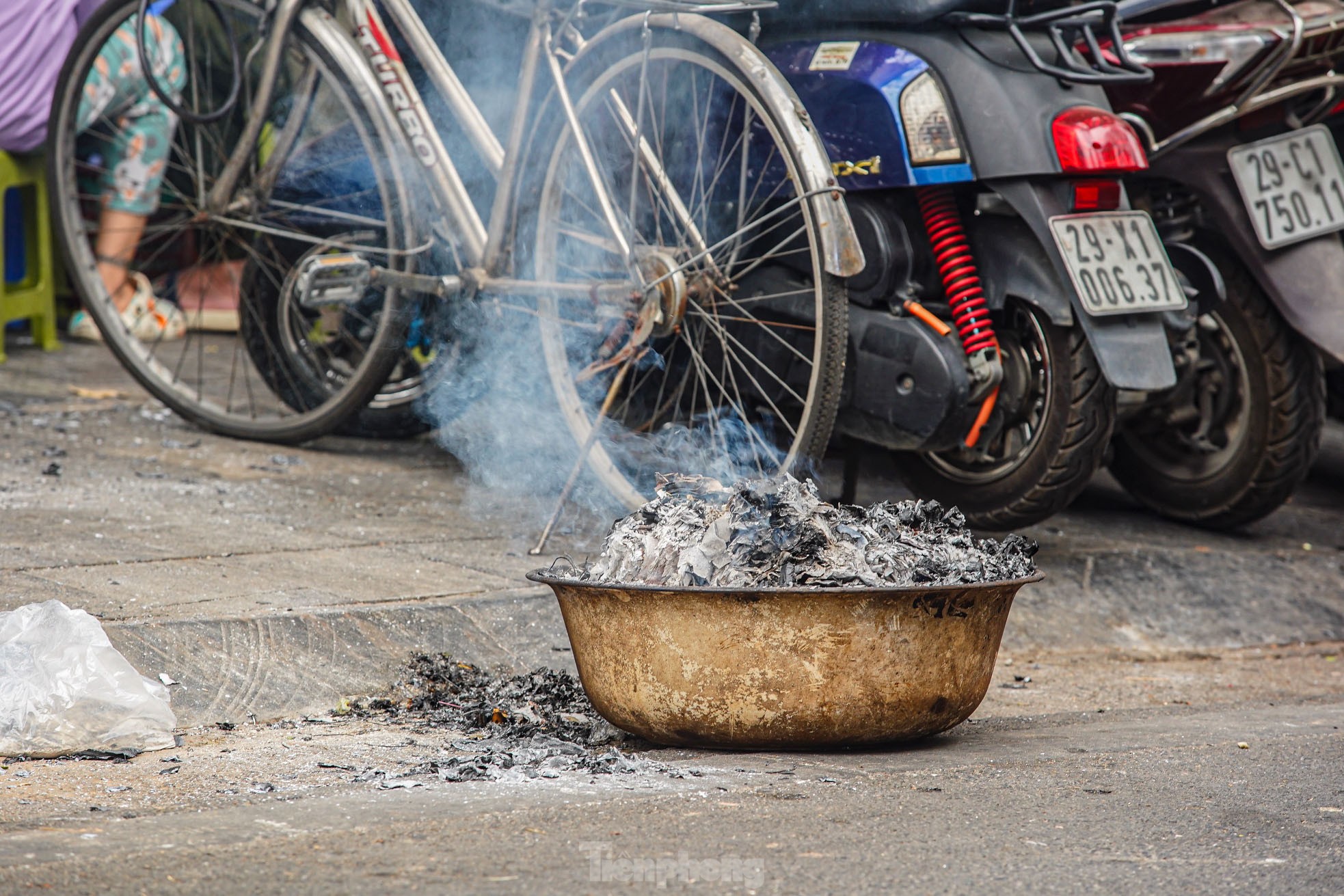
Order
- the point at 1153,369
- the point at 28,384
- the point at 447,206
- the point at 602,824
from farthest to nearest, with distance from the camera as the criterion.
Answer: the point at 28,384, the point at 447,206, the point at 1153,369, the point at 602,824

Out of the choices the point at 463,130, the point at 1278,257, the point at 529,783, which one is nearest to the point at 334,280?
the point at 463,130

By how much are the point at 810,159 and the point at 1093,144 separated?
2.66 feet

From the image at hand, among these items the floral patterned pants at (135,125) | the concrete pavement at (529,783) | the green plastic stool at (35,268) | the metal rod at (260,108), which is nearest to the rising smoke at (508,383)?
the concrete pavement at (529,783)

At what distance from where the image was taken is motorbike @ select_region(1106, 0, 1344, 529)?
4.67m

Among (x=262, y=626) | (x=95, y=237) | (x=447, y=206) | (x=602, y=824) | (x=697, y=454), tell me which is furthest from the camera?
(x=95, y=237)

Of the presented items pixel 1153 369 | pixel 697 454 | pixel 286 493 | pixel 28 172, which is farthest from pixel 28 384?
pixel 1153 369

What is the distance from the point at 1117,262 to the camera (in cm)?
414

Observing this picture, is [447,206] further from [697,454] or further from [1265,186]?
[1265,186]

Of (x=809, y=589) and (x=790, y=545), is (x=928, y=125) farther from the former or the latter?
(x=809, y=589)

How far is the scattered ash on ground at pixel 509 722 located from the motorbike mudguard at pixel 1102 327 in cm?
166

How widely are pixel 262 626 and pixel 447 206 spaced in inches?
69.4

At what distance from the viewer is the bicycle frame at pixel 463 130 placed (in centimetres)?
420

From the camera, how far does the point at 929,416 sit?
4.15m

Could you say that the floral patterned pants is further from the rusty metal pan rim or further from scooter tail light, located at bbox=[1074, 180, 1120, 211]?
the rusty metal pan rim
